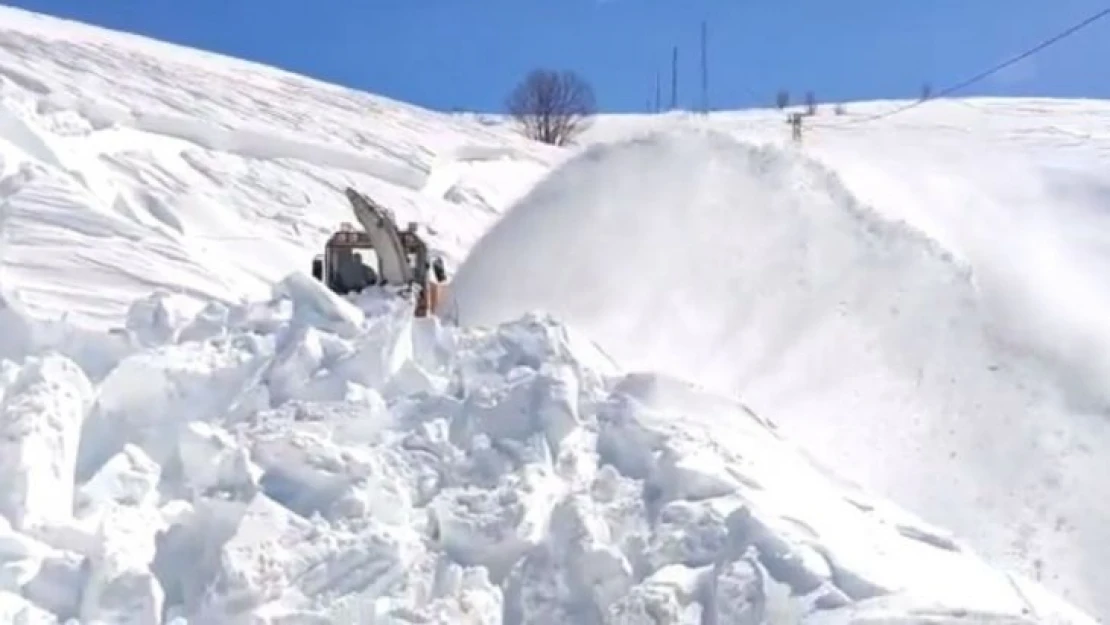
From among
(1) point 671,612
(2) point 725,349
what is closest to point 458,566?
(1) point 671,612

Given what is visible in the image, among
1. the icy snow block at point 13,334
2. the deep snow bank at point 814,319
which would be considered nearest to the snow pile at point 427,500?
the icy snow block at point 13,334

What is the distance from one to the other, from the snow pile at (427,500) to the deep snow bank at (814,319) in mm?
1039

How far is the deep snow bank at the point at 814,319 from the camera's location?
24.9ft

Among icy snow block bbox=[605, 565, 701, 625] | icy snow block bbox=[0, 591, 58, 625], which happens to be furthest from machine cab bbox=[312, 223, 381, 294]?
icy snow block bbox=[605, 565, 701, 625]

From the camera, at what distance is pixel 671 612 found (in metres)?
5.35

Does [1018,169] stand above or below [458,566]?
above

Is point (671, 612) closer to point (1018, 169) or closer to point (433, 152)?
point (1018, 169)

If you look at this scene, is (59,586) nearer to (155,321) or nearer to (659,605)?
(659,605)

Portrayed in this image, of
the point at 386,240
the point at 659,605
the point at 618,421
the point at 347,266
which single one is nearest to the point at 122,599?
the point at 659,605

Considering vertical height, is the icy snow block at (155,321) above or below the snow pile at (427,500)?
above

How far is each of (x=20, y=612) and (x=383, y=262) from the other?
511 centimetres

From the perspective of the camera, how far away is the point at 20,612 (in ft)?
18.0

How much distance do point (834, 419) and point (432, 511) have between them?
9.93 ft

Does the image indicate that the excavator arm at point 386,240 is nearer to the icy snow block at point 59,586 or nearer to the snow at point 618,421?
the snow at point 618,421
